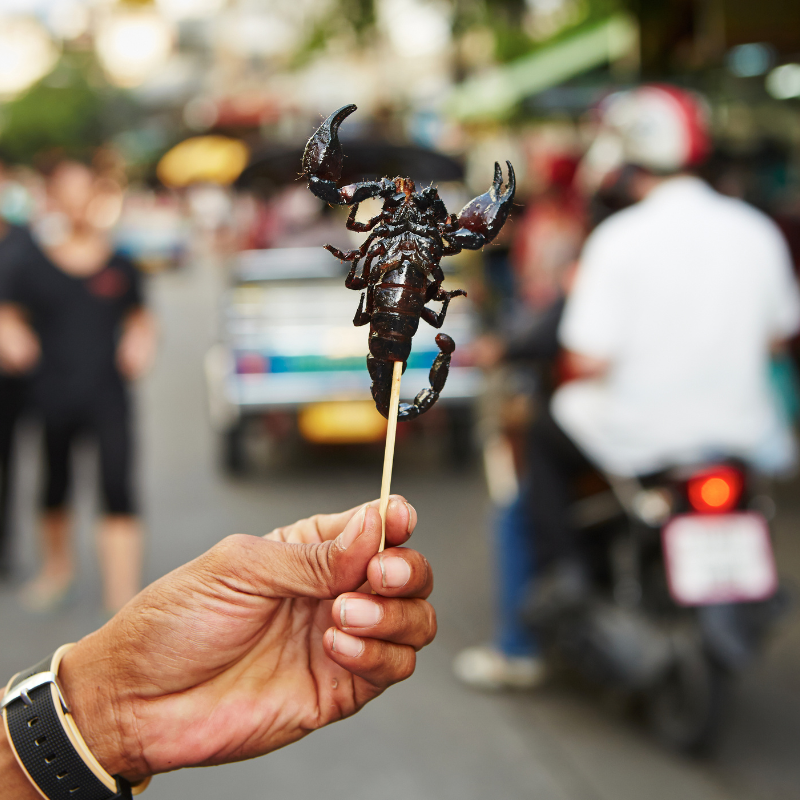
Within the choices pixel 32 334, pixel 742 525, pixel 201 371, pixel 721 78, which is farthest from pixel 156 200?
pixel 742 525

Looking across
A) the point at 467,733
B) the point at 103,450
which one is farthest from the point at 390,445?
the point at 103,450

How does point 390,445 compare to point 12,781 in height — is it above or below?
above

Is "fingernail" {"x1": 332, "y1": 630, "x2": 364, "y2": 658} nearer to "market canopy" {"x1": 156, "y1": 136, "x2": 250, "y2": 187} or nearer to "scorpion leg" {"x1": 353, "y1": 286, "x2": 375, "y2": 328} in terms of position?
"scorpion leg" {"x1": 353, "y1": 286, "x2": 375, "y2": 328}

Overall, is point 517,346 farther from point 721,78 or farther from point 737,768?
point 721,78

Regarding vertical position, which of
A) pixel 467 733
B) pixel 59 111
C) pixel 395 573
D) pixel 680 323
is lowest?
pixel 467 733

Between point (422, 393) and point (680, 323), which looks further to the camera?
point (680, 323)

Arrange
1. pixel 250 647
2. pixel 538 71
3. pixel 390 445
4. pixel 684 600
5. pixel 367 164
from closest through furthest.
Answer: pixel 390 445
pixel 250 647
pixel 684 600
pixel 367 164
pixel 538 71

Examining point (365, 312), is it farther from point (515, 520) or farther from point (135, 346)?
point (135, 346)

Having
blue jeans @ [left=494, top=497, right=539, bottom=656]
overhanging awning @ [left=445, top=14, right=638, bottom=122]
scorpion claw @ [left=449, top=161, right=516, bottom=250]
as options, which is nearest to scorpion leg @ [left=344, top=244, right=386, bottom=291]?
scorpion claw @ [left=449, top=161, right=516, bottom=250]

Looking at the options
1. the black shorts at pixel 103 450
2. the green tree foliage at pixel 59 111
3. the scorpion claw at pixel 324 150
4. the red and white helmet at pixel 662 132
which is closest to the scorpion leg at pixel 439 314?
the scorpion claw at pixel 324 150
